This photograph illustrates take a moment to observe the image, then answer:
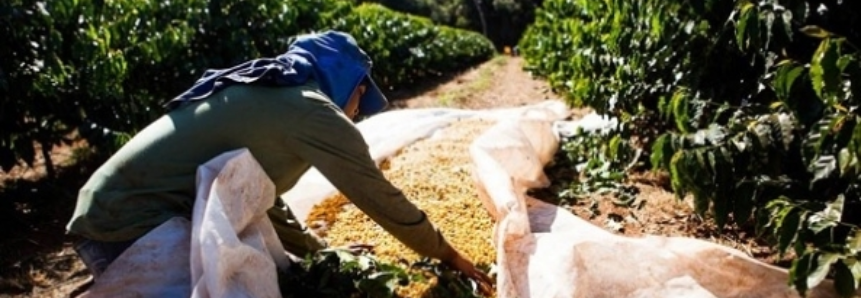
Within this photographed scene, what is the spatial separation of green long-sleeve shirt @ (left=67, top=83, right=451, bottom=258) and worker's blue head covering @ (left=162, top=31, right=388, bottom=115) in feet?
0.12

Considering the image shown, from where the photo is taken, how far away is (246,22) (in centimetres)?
746

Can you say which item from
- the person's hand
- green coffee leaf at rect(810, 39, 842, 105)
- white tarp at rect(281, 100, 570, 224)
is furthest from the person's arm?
white tarp at rect(281, 100, 570, 224)

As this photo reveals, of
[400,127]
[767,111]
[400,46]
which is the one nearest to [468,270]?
[767,111]

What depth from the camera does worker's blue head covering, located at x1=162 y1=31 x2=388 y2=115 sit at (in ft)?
7.02

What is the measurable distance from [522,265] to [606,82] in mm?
2189

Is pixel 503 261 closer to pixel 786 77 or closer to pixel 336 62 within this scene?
pixel 336 62

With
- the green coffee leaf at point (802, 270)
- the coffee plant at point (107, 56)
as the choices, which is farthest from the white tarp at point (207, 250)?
the coffee plant at point (107, 56)

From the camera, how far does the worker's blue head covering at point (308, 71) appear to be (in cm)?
214

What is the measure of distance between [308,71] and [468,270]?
91 cm

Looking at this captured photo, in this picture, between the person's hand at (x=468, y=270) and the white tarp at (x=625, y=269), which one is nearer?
the white tarp at (x=625, y=269)

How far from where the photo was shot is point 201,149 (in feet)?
6.94

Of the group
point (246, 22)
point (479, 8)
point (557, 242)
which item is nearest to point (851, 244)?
point (557, 242)

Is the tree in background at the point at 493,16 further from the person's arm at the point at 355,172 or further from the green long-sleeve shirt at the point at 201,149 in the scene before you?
the green long-sleeve shirt at the point at 201,149

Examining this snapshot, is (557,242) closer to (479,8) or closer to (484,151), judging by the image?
(484,151)
